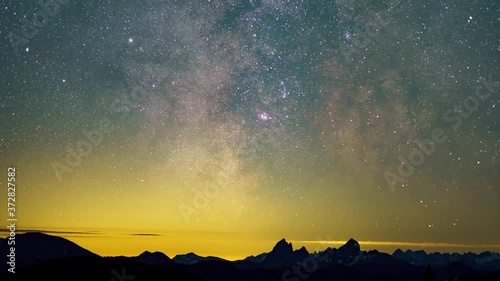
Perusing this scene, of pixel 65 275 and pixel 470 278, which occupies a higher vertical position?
pixel 65 275

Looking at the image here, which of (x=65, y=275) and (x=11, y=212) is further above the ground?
(x=11, y=212)

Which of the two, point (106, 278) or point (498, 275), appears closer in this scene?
point (106, 278)

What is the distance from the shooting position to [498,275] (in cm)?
17062

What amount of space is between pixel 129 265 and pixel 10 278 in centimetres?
2708

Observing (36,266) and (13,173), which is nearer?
(13,173)

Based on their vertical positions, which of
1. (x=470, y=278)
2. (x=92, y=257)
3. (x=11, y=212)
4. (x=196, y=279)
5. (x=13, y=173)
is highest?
(x=13, y=173)

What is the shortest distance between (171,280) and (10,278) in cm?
3594

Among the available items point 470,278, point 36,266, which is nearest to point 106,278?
point 36,266

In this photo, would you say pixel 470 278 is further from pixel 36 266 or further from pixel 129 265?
pixel 36 266

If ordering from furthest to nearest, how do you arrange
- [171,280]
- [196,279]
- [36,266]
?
[196,279], [171,280], [36,266]

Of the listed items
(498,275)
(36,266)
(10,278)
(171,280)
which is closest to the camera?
(10,278)

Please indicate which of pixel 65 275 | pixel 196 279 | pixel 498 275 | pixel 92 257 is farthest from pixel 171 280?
pixel 498 275

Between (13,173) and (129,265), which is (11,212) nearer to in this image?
(13,173)

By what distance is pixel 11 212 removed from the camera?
3362 cm
